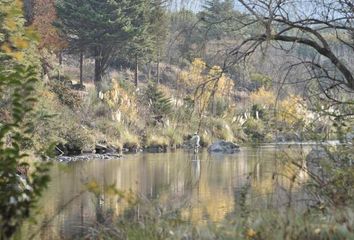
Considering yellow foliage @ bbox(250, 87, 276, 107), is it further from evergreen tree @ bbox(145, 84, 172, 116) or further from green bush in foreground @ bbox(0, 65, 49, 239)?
evergreen tree @ bbox(145, 84, 172, 116)

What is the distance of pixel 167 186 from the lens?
34.7ft

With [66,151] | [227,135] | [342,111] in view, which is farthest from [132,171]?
Answer: [227,135]

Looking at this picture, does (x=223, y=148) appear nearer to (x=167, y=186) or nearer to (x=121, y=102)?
(x=121, y=102)

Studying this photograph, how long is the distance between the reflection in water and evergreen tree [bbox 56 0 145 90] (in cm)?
1470

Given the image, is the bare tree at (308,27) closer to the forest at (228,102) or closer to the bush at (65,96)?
the forest at (228,102)

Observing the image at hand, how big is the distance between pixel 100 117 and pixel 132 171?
12014 millimetres

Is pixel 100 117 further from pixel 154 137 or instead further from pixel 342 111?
pixel 342 111

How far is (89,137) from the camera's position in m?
23.3

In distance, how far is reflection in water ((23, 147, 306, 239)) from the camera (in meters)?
6.53

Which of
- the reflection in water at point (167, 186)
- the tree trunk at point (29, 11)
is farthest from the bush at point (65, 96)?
the tree trunk at point (29, 11)

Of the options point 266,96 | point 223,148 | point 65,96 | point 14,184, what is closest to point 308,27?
point 14,184

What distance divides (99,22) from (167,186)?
23.5 metres

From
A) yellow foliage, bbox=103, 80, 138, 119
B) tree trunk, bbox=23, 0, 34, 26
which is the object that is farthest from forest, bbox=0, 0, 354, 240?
tree trunk, bbox=23, 0, 34, 26

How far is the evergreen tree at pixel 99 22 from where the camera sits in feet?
107
